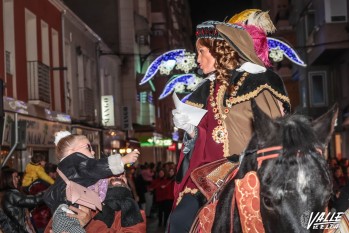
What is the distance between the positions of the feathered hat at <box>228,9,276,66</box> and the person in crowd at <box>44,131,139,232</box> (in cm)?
142

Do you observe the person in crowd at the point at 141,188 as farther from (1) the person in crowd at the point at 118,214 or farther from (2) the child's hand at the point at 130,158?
(2) the child's hand at the point at 130,158

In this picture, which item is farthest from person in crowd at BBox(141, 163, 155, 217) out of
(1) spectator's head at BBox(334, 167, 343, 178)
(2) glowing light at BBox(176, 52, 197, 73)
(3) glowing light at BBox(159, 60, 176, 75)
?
(1) spectator's head at BBox(334, 167, 343, 178)

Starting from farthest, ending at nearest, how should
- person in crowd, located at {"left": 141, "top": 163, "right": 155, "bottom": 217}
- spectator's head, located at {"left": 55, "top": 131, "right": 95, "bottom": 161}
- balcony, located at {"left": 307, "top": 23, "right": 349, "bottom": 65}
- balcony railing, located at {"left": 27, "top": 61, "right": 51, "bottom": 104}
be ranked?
balcony, located at {"left": 307, "top": 23, "right": 349, "bottom": 65} < person in crowd, located at {"left": 141, "top": 163, "right": 155, "bottom": 217} < balcony railing, located at {"left": 27, "top": 61, "right": 51, "bottom": 104} < spectator's head, located at {"left": 55, "top": 131, "right": 95, "bottom": 161}

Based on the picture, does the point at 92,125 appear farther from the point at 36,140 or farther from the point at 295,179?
the point at 295,179

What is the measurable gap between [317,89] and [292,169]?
33.8m

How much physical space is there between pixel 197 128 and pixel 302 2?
33.6 meters

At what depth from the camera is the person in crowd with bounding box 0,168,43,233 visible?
10867mm

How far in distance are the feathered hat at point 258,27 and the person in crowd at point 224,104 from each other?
14.9 inches

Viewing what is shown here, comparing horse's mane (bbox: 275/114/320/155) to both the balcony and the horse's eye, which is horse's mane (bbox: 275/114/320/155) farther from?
the balcony

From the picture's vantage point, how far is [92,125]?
28906 mm

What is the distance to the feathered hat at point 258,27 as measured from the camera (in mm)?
5418

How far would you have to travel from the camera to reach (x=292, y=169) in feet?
11.2

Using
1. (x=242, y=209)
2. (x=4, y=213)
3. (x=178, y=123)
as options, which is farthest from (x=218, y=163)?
(x=4, y=213)

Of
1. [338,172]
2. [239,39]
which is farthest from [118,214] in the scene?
[338,172]
